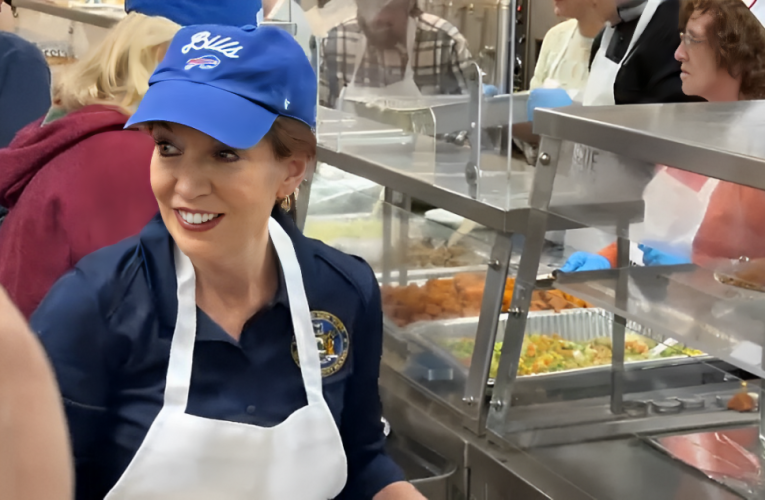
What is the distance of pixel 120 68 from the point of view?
1.57 m

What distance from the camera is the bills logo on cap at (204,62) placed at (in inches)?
42.5

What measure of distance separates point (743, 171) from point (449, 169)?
88 centimetres

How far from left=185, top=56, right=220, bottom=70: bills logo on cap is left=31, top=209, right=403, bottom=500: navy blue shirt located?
8.5 inches

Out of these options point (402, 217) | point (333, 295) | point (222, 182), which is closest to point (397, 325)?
point (402, 217)

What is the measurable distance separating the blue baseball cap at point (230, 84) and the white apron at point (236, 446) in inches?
7.8

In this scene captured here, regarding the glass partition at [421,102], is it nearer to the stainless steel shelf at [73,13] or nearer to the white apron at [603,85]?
the white apron at [603,85]

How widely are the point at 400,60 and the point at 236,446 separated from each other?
4.55 ft

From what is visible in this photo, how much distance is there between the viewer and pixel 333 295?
1.24m

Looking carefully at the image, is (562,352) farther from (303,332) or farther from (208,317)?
(208,317)

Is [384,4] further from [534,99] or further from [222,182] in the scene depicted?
[222,182]

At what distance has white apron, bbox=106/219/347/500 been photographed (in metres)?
1.09

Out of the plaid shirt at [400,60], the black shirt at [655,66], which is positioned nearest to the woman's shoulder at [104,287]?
the plaid shirt at [400,60]

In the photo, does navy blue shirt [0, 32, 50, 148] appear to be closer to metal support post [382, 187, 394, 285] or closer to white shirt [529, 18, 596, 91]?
metal support post [382, 187, 394, 285]

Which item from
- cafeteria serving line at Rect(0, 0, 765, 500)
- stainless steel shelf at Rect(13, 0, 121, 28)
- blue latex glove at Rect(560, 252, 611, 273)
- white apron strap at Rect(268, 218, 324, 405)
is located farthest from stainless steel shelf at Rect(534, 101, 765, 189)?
stainless steel shelf at Rect(13, 0, 121, 28)
